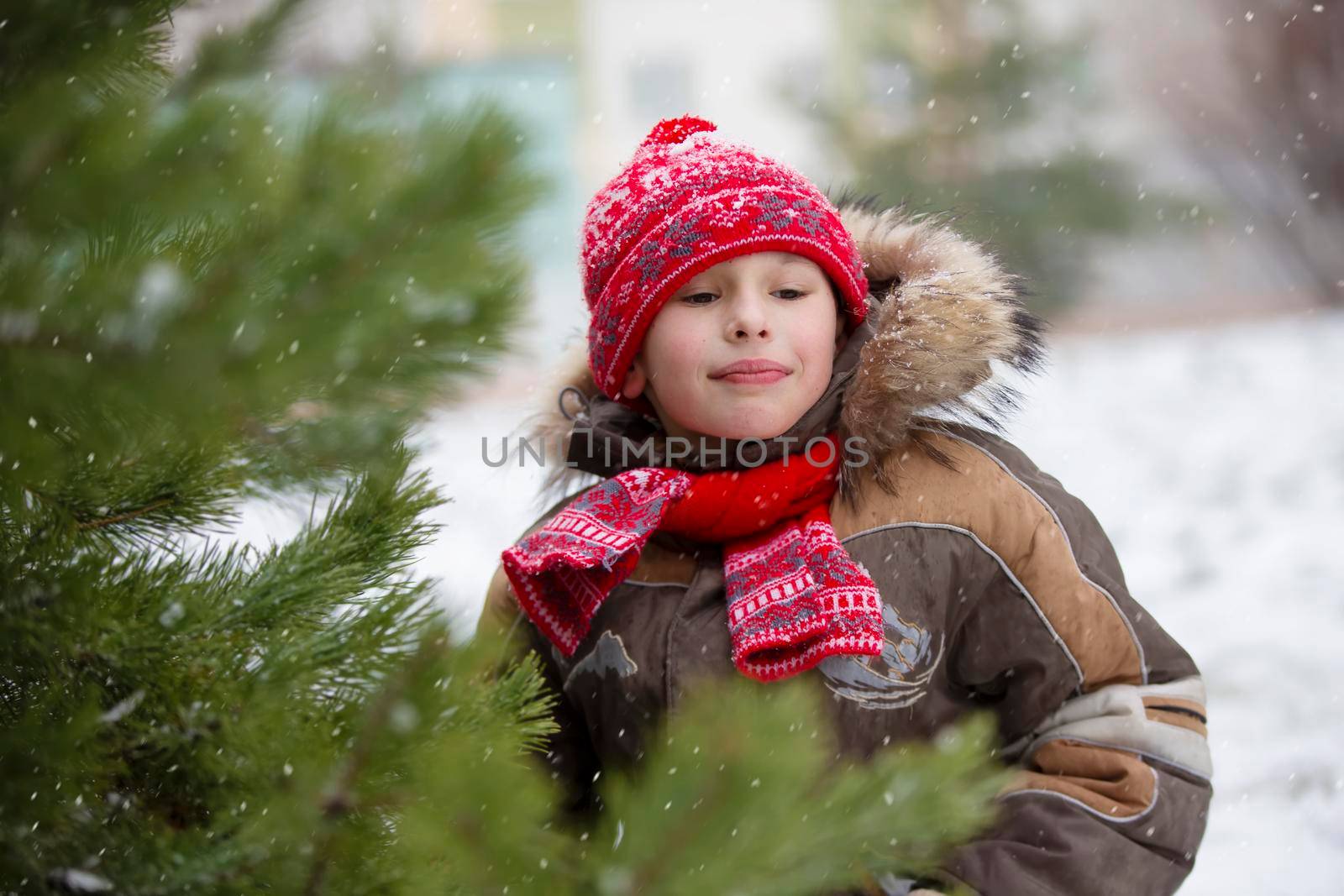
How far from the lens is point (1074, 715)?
5.15 ft

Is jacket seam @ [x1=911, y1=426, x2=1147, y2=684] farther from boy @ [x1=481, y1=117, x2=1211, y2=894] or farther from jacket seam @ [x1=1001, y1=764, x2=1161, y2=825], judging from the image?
jacket seam @ [x1=1001, y1=764, x2=1161, y2=825]

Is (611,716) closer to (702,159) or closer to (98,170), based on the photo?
(702,159)

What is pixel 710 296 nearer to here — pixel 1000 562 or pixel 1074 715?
pixel 1000 562

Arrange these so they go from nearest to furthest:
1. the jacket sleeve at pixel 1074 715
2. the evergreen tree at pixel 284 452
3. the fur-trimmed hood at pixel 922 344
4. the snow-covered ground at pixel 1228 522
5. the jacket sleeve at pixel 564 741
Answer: the evergreen tree at pixel 284 452
the jacket sleeve at pixel 1074 715
the fur-trimmed hood at pixel 922 344
the jacket sleeve at pixel 564 741
the snow-covered ground at pixel 1228 522

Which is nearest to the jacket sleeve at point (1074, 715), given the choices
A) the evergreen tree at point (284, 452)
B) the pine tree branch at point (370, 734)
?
the evergreen tree at point (284, 452)

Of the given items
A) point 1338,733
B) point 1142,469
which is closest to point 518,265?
point 1338,733

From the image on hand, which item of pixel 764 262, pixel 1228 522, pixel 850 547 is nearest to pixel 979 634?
pixel 850 547

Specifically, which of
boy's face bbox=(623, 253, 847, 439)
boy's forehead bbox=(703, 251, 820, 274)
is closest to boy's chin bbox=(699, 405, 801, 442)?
boy's face bbox=(623, 253, 847, 439)

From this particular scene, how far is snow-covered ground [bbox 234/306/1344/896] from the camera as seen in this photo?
224 centimetres

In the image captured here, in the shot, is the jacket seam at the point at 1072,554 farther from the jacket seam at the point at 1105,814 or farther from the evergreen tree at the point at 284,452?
the evergreen tree at the point at 284,452

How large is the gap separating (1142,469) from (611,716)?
4237 mm

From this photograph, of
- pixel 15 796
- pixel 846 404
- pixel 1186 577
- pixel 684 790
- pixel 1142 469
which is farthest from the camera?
pixel 1142 469

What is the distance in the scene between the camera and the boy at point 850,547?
4.92ft

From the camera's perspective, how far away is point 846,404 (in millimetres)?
1626
